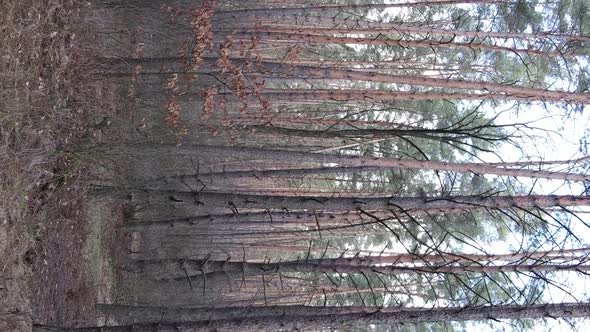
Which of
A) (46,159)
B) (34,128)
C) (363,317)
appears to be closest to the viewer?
(363,317)

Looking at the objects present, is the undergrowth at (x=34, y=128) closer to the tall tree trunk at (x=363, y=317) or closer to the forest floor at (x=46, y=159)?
the forest floor at (x=46, y=159)

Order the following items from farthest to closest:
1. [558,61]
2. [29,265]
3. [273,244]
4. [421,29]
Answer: [273,244] → [421,29] → [558,61] → [29,265]

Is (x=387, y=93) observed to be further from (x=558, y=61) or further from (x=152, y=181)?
(x=152, y=181)

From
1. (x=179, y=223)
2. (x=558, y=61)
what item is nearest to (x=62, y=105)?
(x=179, y=223)

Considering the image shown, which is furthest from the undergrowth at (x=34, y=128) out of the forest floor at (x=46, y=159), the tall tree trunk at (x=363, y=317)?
the tall tree trunk at (x=363, y=317)

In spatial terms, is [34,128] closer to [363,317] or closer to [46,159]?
[46,159]

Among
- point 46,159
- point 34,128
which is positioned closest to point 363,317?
point 46,159

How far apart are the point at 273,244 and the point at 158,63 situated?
7.55m

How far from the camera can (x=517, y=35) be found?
9.71 m

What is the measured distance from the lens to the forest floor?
256 inches

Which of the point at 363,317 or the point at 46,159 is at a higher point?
the point at 46,159

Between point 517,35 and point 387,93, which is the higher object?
point 517,35

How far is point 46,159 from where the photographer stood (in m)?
7.07

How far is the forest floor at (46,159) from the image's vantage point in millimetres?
6500
